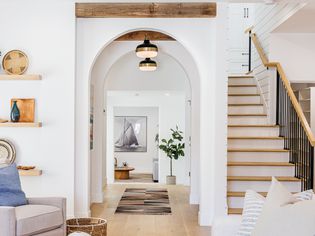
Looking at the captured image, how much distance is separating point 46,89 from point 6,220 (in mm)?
2308

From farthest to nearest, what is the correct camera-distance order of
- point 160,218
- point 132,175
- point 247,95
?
point 132,175, point 247,95, point 160,218

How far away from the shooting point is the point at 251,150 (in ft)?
23.7

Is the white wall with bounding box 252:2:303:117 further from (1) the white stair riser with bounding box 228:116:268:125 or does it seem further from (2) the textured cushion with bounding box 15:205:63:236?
(2) the textured cushion with bounding box 15:205:63:236

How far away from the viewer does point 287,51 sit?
314 inches

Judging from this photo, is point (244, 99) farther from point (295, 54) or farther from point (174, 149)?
point (174, 149)

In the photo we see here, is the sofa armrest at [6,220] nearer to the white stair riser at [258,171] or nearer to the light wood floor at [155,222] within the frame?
the light wood floor at [155,222]

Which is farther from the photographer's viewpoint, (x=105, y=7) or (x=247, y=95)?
(x=247, y=95)

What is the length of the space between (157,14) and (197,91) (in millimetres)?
2027

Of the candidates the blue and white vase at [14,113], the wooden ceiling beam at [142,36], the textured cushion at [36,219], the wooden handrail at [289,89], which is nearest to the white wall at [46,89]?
the blue and white vase at [14,113]

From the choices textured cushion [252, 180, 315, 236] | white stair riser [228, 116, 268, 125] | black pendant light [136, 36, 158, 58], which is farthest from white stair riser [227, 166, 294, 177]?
textured cushion [252, 180, 315, 236]

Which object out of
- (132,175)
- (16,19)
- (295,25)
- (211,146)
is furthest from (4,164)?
(132,175)

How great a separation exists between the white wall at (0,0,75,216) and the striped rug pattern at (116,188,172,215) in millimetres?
1559

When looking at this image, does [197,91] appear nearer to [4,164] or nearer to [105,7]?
[105,7]

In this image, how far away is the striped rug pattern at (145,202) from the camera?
285 inches
